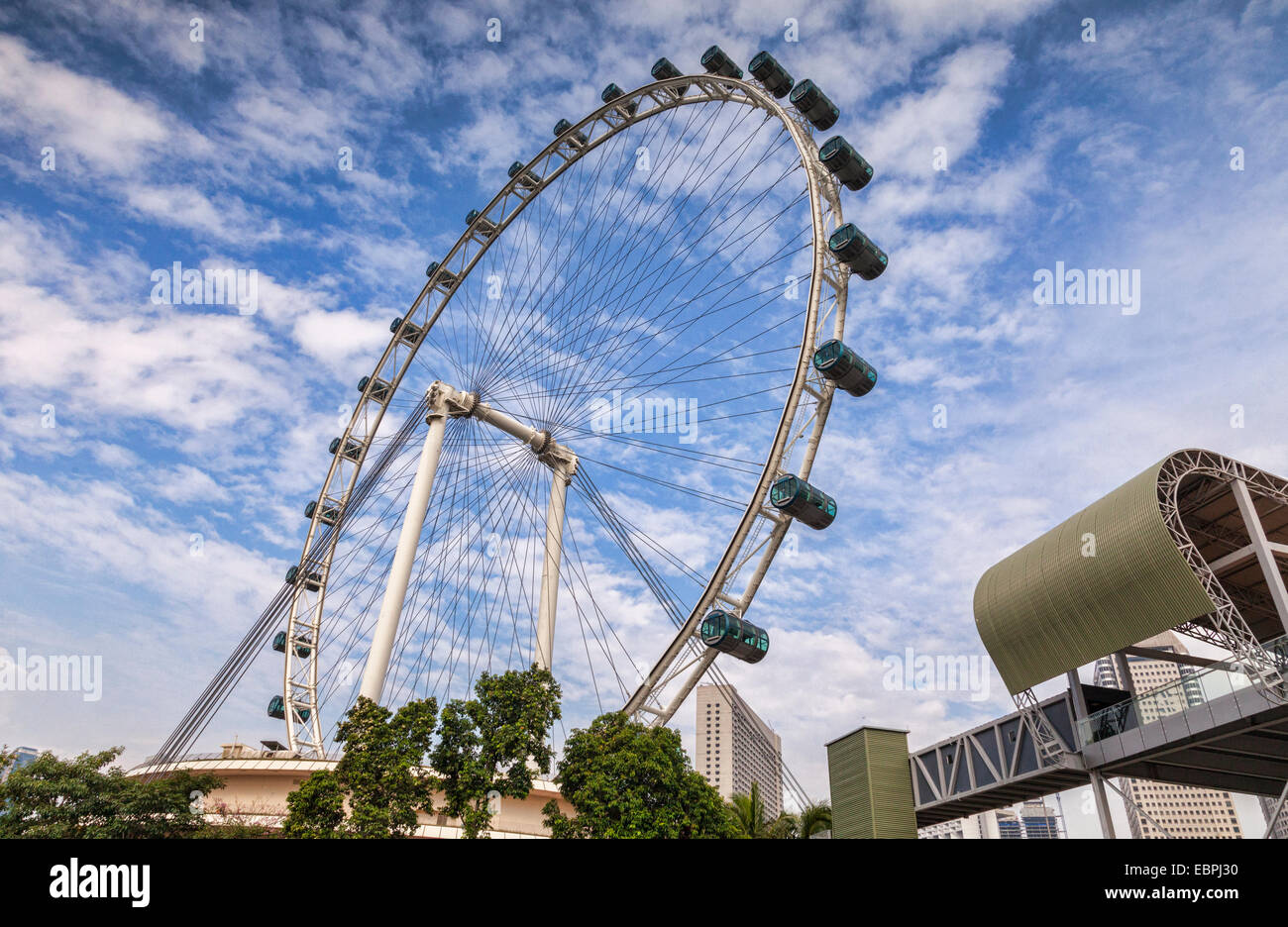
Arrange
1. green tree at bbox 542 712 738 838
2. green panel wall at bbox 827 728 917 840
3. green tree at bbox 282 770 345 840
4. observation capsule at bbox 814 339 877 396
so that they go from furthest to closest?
1. green panel wall at bbox 827 728 917 840
2. observation capsule at bbox 814 339 877 396
3. green tree at bbox 282 770 345 840
4. green tree at bbox 542 712 738 838

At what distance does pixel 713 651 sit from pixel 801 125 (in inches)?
874

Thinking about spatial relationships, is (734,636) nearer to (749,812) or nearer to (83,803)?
(749,812)

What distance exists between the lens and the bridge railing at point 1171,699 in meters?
23.6

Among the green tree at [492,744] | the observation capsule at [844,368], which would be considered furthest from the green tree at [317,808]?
the observation capsule at [844,368]

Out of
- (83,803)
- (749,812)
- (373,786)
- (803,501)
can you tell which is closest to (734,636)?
(803,501)

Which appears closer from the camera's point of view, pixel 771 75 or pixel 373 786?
pixel 373 786

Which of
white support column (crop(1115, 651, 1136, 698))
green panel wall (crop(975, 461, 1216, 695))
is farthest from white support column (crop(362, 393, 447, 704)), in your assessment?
white support column (crop(1115, 651, 1136, 698))

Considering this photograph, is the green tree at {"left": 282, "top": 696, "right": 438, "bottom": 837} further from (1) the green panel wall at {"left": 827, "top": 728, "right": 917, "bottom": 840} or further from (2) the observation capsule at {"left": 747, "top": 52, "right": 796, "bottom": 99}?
(2) the observation capsule at {"left": 747, "top": 52, "right": 796, "bottom": 99}

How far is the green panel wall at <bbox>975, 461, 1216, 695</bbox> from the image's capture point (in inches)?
984

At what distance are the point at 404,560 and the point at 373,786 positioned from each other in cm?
1278

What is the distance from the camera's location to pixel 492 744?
25.3m

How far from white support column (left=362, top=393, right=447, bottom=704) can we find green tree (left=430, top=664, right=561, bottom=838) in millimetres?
8210
